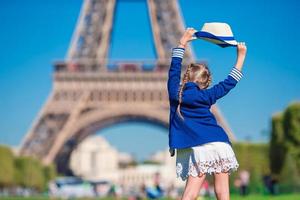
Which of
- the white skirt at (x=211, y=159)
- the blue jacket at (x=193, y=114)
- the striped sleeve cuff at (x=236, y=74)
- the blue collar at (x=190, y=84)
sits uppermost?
the striped sleeve cuff at (x=236, y=74)

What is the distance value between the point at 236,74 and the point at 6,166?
172 ft

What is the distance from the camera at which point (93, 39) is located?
189ft

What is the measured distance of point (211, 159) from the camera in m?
5.32

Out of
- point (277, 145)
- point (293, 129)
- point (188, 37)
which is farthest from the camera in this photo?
point (277, 145)

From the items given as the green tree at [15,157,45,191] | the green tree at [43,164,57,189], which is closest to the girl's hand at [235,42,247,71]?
the green tree at [15,157,45,191]

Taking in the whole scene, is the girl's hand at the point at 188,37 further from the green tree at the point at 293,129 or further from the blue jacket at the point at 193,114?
the green tree at the point at 293,129

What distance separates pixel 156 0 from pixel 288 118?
23170 mm

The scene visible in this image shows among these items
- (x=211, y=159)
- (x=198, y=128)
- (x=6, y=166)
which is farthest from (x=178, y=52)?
(x=6, y=166)

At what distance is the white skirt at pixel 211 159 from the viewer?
532 cm

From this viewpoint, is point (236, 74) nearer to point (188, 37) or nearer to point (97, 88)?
point (188, 37)

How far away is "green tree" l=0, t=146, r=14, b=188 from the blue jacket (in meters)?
51.6

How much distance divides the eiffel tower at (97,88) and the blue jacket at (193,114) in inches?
1774

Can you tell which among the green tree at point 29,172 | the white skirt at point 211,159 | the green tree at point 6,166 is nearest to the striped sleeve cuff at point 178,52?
the white skirt at point 211,159

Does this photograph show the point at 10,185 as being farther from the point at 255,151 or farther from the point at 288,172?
the point at 288,172
